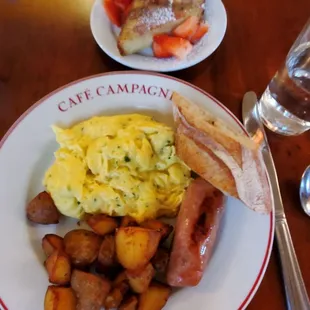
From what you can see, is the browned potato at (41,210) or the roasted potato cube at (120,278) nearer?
the roasted potato cube at (120,278)

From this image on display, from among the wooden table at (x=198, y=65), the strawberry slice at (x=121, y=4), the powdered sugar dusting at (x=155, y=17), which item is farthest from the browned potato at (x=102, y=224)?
the strawberry slice at (x=121, y=4)

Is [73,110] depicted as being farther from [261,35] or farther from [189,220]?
[261,35]

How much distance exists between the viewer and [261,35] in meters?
1.70

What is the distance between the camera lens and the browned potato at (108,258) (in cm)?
107

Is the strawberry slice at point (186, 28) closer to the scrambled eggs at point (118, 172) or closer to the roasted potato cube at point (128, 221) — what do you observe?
the scrambled eggs at point (118, 172)

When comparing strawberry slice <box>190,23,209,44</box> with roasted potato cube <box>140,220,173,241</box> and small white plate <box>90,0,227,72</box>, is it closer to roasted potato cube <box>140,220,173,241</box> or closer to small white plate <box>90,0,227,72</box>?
small white plate <box>90,0,227,72</box>

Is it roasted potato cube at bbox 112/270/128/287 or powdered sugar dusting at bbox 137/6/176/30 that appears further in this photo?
powdered sugar dusting at bbox 137/6/176/30

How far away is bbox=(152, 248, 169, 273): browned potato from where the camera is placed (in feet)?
3.59

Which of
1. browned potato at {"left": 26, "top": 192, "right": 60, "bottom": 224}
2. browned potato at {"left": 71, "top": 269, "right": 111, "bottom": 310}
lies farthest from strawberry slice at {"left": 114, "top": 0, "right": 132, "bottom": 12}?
browned potato at {"left": 71, "top": 269, "right": 111, "bottom": 310}

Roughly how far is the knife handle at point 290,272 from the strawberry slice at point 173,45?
2.23 ft

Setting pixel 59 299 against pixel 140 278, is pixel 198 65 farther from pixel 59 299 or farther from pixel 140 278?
pixel 59 299

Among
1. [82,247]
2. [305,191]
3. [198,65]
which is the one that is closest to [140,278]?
[82,247]

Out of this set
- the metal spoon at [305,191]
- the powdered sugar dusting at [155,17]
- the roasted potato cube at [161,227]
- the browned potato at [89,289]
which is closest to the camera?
the browned potato at [89,289]

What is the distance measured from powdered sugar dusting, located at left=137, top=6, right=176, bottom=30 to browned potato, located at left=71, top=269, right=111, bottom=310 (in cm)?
91
